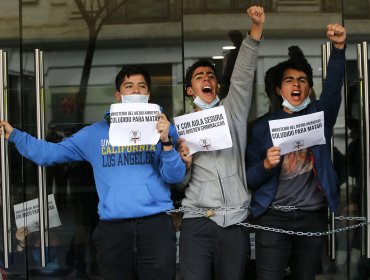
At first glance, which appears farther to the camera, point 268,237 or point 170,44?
point 170,44

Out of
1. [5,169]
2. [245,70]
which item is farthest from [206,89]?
[5,169]

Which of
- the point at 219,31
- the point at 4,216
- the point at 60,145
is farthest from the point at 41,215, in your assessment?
the point at 219,31

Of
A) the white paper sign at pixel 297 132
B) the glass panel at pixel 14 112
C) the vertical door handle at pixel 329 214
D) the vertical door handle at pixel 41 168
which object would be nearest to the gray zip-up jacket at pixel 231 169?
the white paper sign at pixel 297 132

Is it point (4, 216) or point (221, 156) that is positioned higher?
point (221, 156)

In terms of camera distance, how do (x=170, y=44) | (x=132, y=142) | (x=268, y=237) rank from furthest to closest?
(x=170, y=44), (x=268, y=237), (x=132, y=142)

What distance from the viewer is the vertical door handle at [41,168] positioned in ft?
14.1

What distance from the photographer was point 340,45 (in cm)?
353

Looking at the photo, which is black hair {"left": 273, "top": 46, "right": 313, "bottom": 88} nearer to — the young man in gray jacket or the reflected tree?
the young man in gray jacket

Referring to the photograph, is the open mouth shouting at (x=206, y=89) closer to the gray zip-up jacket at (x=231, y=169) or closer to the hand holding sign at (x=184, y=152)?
the gray zip-up jacket at (x=231, y=169)

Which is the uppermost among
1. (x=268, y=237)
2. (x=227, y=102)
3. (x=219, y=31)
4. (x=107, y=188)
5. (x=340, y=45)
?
(x=219, y=31)

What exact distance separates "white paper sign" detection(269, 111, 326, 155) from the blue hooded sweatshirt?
0.58m

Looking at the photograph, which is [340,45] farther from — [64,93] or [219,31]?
[64,93]

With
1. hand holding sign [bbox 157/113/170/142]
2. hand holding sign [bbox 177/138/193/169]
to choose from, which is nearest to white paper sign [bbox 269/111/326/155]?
hand holding sign [bbox 177/138/193/169]

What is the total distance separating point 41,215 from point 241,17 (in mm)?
2069
